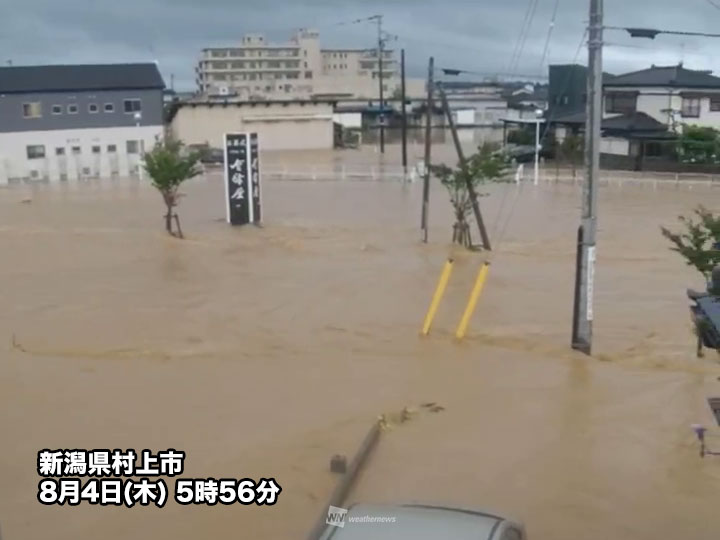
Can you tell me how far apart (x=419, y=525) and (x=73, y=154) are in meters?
41.4

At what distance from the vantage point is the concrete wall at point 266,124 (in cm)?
5228

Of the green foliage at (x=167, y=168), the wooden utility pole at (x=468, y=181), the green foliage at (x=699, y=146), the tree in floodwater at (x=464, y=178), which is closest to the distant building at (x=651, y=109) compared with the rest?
the green foliage at (x=699, y=146)

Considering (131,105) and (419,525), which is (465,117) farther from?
(419,525)

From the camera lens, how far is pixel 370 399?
31.6 feet

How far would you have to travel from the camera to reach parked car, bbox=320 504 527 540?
4.33m

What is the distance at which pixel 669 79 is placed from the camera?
4512 centimetres

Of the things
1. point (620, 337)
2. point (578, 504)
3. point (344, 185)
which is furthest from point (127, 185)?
point (578, 504)

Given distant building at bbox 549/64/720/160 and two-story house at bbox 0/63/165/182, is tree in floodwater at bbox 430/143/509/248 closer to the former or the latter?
distant building at bbox 549/64/720/160

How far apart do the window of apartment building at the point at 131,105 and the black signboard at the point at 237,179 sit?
69.0 feet

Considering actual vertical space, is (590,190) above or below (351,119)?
below

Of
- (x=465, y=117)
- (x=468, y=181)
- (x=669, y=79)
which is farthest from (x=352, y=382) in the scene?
(x=465, y=117)

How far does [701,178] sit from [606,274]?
2178 cm

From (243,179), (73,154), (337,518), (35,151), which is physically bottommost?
(337,518)

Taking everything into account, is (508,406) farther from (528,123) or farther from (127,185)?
(528,123)
